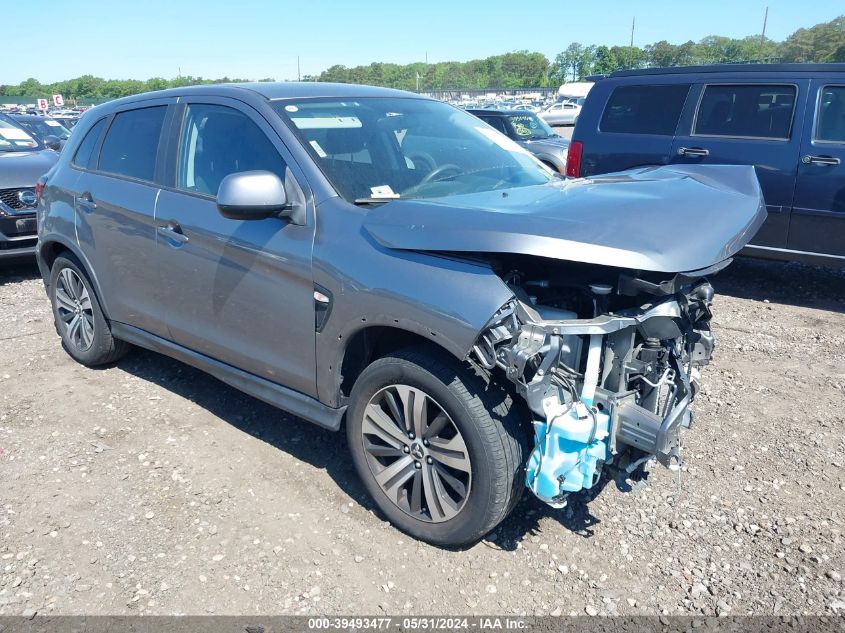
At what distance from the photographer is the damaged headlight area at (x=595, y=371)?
2.50m

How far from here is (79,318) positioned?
484 cm

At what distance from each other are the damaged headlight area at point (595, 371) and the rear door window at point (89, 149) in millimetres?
3249

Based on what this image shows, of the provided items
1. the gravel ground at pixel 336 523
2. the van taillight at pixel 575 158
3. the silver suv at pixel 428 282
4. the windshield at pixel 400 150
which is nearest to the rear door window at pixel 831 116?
the van taillight at pixel 575 158

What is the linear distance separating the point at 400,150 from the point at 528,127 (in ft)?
37.4

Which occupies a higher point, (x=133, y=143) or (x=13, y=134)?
(x=133, y=143)

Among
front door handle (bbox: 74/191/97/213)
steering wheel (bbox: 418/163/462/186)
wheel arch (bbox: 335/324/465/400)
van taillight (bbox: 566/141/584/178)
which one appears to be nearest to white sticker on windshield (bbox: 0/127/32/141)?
front door handle (bbox: 74/191/97/213)

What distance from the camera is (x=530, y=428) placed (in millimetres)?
2760

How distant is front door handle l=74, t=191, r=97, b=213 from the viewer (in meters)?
4.36

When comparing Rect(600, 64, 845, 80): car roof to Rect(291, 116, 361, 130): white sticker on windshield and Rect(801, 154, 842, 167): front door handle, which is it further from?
Rect(291, 116, 361, 130): white sticker on windshield

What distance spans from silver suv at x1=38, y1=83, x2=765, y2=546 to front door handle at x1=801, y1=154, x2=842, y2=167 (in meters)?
3.07

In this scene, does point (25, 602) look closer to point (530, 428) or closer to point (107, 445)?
point (107, 445)

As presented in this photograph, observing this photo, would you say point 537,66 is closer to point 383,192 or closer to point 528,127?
point 528,127

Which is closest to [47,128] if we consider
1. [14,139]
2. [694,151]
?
[14,139]

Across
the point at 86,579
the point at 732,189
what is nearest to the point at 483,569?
the point at 86,579
